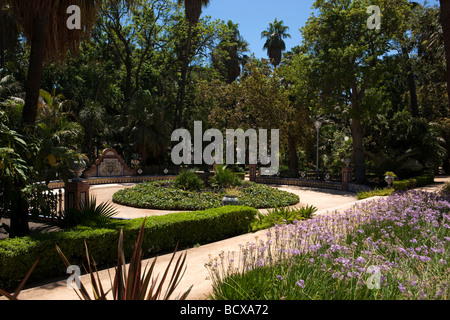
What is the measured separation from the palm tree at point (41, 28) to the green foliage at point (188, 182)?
7.99 m

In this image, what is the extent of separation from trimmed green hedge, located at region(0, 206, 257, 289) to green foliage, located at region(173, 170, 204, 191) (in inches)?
Result: 235

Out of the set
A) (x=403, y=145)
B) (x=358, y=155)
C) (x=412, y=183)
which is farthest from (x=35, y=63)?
(x=403, y=145)

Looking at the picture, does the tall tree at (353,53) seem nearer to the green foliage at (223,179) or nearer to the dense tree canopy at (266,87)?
the dense tree canopy at (266,87)

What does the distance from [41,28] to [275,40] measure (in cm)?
4476

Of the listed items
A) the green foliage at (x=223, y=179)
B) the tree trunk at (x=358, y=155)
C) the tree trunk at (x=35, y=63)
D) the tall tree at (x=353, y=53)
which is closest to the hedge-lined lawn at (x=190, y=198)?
the green foliage at (x=223, y=179)

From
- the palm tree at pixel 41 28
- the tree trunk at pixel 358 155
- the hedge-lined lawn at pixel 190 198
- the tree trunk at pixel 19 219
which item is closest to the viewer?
the tree trunk at pixel 19 219

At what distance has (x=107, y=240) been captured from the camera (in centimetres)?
616

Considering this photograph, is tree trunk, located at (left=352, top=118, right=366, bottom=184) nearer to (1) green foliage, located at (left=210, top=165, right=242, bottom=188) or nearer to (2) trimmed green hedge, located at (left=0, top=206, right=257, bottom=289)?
(1) green foliage, located at (left=210, top=165, right=242, bottom=188)

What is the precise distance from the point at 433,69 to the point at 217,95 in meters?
16.9

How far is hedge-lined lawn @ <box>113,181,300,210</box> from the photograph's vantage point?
12.7 metres

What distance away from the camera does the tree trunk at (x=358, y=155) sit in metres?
21.5

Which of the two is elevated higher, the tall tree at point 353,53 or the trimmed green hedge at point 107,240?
the tall tree at point 353,53

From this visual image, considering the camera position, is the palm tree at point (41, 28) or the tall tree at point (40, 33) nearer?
the tall tree at point (40, 33)
